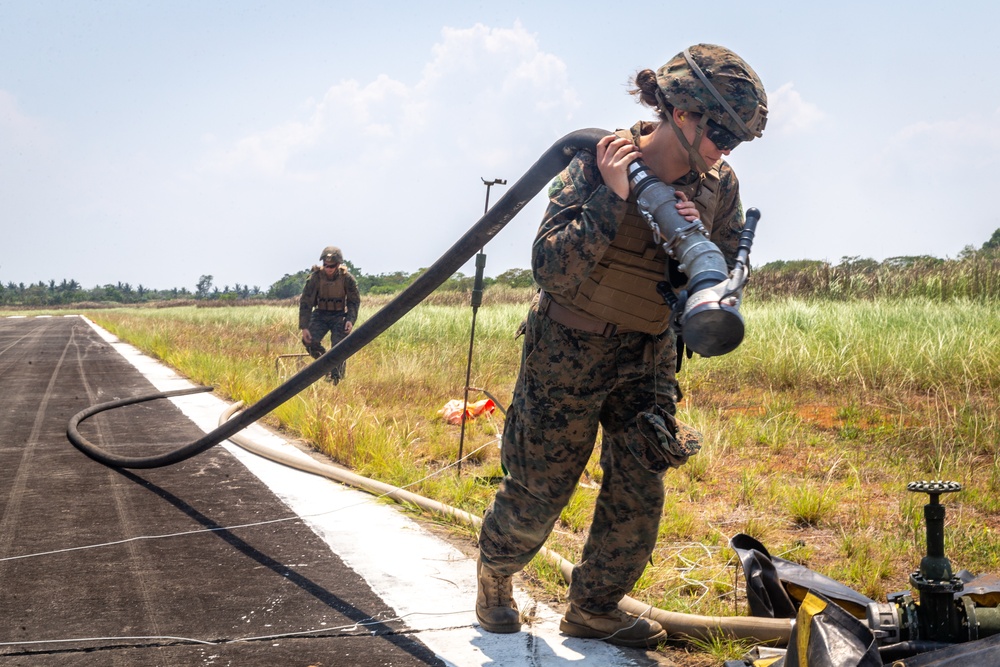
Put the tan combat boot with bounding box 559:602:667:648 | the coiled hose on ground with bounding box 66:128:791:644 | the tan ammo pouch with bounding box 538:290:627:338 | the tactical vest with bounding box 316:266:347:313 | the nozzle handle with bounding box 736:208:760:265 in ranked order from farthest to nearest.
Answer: the tactical vest with bounding box 316:266:347:313 → the tan combat boot with bounding box 559:602:667:648 → the coiled hose on ground with bounding box 66:128:791:644 → the tan ammo pouch with bounding box 538:290:627:338 → the nozzle handle with bounding box 736:208:760:265

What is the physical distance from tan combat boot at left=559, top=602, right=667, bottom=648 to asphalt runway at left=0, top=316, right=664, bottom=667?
0.05m

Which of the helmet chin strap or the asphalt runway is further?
the asphalt runway

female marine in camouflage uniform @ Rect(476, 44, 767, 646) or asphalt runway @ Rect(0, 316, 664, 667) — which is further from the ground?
female marine in camouflage uniform @ Rect(476, 44, 767, 646)

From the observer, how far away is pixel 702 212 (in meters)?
2.75

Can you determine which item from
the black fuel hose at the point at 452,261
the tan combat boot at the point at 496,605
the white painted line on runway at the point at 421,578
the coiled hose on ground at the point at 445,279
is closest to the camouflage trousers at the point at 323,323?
the white painted line on runway at the point at 421,578

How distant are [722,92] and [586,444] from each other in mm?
1235

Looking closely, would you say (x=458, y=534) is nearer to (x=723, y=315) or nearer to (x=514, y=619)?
(x=514, y=619)

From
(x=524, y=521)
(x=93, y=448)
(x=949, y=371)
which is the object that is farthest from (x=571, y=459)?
(x=949, y=371)

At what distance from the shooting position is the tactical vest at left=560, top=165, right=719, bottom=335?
2713mm

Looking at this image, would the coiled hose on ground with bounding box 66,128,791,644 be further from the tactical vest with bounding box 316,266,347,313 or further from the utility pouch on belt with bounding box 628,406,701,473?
the tactical vest with bounding box 316,266,347,313

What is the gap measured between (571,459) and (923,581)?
3.71 ft

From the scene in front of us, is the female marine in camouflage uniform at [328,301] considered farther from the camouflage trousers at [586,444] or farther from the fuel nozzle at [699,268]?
the fuel nozzle at [699,268]

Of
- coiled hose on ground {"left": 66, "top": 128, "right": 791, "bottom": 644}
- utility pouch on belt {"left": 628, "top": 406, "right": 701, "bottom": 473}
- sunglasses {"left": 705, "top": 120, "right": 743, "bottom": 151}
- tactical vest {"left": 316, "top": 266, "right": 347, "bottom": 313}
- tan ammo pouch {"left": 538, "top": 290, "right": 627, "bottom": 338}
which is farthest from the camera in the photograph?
tactical vest {"left": 316, "top": 266, "right": 347, "bottom": 313}

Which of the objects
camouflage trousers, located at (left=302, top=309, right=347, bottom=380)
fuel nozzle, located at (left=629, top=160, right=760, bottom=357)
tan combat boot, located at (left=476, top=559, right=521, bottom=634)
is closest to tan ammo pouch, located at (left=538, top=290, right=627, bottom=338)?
fuel nozzle, located at (left=629, top=160, right=760, bottom=357)
